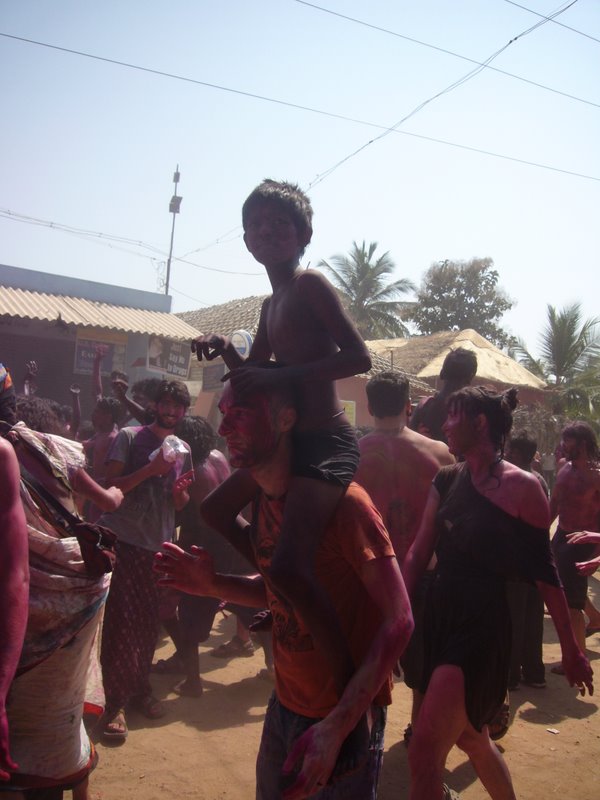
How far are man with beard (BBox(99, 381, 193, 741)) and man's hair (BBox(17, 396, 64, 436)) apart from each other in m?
1.13

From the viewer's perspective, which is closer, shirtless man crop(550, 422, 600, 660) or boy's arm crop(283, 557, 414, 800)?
boy's arm crop(283, 557, 414, 800)

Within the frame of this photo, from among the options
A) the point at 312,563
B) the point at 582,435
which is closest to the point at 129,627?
the point at 312,563

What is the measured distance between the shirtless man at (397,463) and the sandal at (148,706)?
1721mm

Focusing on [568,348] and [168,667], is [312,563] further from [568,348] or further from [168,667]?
[568,348]

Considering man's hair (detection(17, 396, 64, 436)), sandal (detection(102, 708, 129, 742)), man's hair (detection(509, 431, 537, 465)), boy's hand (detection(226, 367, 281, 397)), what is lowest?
sandal (detection(102, 708, 129, 742))

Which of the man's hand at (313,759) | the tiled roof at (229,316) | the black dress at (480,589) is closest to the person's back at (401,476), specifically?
the black dress at (480,589)

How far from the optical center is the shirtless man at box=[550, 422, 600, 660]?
6332 mm

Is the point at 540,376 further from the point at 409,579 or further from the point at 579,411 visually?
the point at 409,579

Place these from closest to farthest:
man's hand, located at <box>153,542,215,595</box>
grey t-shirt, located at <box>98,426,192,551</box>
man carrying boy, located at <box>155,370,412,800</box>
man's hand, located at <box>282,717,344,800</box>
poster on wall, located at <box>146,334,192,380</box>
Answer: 1. man's hand, located at <box>282,717,344,800</box>
2. man carrying boy, located at <box>155,370,412,800</box>
3. man's hand, located at <box>153,542,215,595</box>
4. grey t-shirt, located at <box>98,426,192,551</box>
5. poster on wall, located at <box>146,334,192,380</box>

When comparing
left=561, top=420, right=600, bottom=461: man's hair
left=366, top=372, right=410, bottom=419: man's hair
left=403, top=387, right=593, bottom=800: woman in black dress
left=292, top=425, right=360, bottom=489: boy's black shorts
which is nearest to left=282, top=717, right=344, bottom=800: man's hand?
left=292, top=425, right=360, bottom=489: boy's black shorts

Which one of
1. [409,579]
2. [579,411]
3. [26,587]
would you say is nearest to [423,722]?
[409,579]

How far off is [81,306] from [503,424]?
14.7 metres

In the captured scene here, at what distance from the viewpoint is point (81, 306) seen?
54.6ft

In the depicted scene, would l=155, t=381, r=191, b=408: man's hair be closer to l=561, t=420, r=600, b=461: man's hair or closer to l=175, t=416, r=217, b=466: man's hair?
l=175, t=416, r=217, b=466: man's hair
